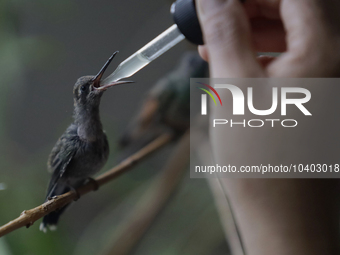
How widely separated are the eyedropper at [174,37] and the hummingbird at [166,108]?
701 mm

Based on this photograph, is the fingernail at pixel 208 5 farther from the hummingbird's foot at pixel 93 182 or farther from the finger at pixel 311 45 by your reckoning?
the hummingbird's foot at pixel 93 182

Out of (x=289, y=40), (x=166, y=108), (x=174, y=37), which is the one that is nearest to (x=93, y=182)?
(x=174, y=37)

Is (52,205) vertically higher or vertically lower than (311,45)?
lower

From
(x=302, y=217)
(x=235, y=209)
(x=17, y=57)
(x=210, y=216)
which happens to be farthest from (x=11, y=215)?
(x=210, y=216)

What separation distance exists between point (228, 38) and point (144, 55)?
22cm

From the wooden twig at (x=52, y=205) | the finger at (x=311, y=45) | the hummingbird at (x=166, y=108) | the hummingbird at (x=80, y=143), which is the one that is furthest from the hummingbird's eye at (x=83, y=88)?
the hummingbird at (x=166, y=108)

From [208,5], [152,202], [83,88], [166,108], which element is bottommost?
[152,202]

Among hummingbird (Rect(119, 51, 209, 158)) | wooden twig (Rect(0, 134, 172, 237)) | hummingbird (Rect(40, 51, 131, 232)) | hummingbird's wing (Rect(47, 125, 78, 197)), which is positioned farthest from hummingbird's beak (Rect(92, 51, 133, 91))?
hummingbird (Rect(119, 51, 209, 158))

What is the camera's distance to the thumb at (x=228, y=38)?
0.50 meters

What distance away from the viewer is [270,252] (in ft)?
1.67

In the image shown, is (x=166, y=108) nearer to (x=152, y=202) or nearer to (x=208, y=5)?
(x=152, y=202)

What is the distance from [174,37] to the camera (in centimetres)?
64

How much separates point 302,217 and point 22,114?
0.79m

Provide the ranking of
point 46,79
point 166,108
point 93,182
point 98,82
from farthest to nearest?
point 166,108
point 46,79
point 93,182
point 98,82
